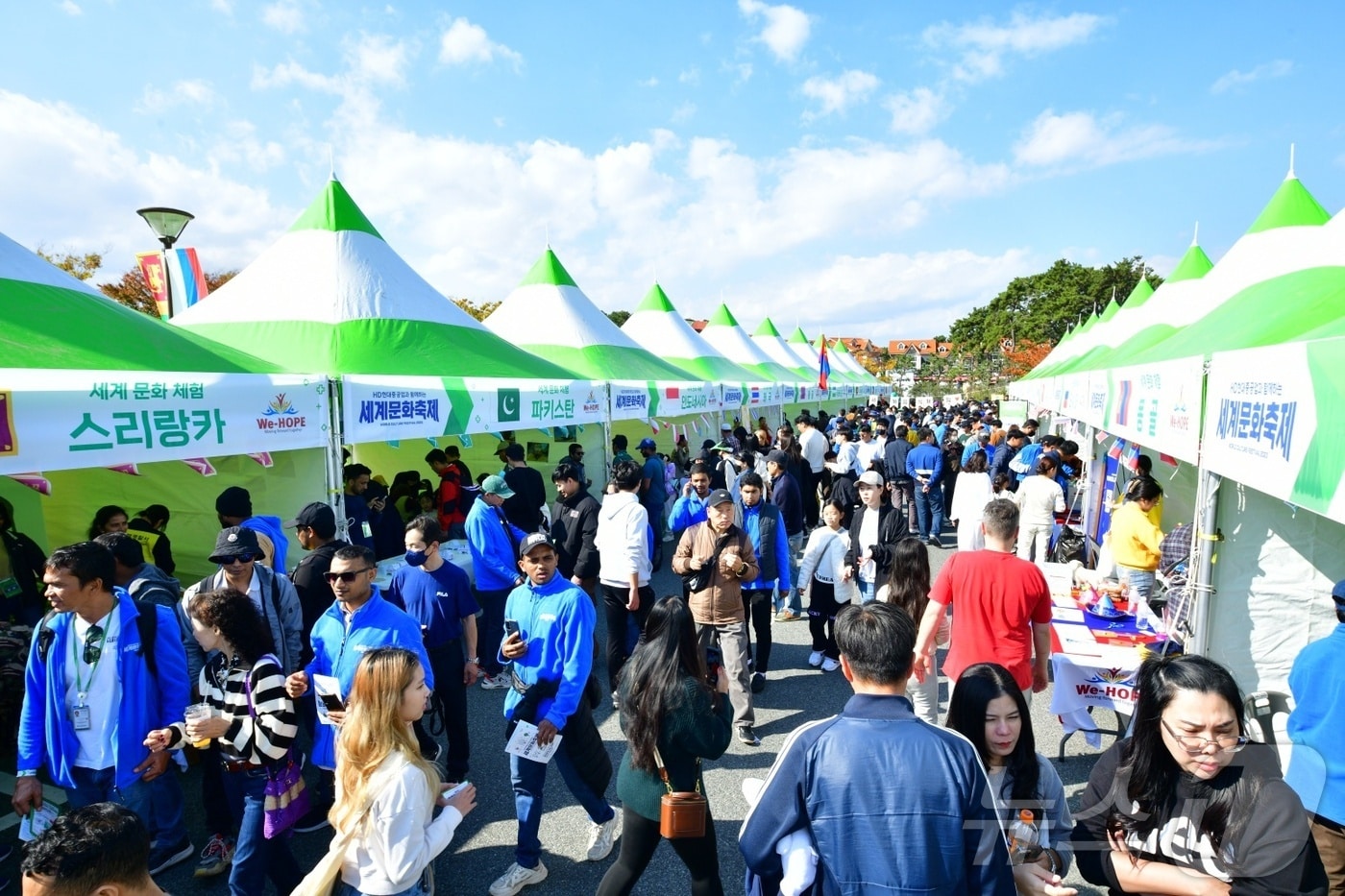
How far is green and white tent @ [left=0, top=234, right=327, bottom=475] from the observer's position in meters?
3.33

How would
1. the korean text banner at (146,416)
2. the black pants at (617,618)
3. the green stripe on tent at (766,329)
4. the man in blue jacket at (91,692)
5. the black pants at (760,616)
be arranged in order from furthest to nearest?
the green stripe on tent at (766,329)
the black pants at (760,616)
the black pants at (617,618)
the korean text banner at (146,416)
the man in blue jacket at (91,692)

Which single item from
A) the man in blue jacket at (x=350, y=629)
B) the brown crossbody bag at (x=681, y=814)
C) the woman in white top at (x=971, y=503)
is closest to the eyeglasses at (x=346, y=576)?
the man in blue jacket at (x=350, y=629)

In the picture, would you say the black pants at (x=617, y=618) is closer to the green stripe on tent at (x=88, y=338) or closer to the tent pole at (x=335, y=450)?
the tent pole at (x=335, y=450)

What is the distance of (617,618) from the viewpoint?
4750 mm

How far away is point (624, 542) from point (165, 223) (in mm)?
6811

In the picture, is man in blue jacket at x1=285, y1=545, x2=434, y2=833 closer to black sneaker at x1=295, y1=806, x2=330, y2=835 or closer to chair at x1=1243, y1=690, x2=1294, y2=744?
black sneaker at x1=295, y1=806, x2=330, y2=835

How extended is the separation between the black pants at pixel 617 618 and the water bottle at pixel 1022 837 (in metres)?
3.05

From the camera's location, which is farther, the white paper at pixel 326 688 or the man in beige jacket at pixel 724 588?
the man in beige jacket at pixel 724 588

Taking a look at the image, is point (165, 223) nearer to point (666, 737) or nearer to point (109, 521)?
point (109, 521)

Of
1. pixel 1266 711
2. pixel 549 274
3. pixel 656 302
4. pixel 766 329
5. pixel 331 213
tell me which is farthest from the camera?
pixel 766 329

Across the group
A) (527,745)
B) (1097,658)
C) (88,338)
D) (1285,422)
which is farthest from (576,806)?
(88,338)

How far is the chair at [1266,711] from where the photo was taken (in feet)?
8.23

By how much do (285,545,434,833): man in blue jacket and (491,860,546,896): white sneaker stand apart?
37.0 inches

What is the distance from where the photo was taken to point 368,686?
2.00 metres
